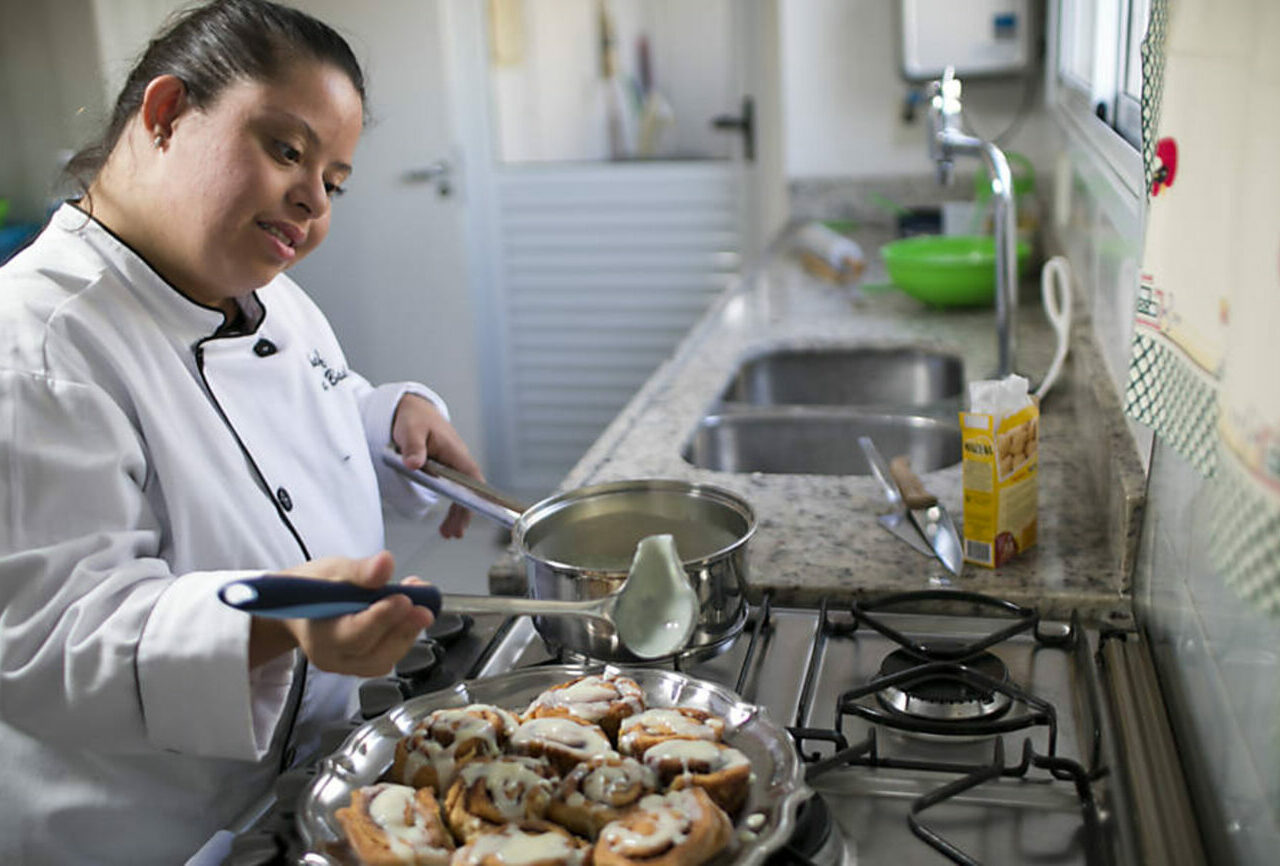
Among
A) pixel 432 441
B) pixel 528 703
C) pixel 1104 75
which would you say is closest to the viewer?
pixel 528 703

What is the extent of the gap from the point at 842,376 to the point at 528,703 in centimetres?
136

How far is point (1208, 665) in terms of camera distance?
2.55 ft

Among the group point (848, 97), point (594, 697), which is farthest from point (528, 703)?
point (848, 97)

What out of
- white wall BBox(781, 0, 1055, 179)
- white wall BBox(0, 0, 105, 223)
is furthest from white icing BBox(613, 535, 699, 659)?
white wall BBox(0, 0, 105, 223)

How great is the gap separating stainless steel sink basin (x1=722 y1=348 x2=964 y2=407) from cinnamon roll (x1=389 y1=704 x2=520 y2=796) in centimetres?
133

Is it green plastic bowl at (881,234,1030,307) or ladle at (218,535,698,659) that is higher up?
ladle at (218,535,698,659)

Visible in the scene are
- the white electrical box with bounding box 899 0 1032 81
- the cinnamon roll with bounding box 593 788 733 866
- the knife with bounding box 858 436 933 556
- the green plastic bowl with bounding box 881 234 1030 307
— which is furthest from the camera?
the white electrical box with bounding box 899 0 1032 81

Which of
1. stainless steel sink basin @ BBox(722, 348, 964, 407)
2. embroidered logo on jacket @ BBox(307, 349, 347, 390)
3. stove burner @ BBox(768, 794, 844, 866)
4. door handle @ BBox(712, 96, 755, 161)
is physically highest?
door handle @ BBox(712, 96, 755, 161)

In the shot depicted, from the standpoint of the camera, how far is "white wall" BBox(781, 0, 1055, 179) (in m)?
2.95

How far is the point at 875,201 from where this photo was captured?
299 centimetres

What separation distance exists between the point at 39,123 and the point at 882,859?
3.82m

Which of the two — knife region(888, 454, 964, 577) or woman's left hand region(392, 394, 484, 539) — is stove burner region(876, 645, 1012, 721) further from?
woman's left hand region(392, 394, 484, 539)

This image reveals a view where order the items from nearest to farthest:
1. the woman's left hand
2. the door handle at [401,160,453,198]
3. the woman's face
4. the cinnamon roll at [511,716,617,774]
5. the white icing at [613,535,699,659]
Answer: the cinnamon roll at [511,716,617,774]
the white icing at [613,535,699,659]
the woman's face
the woman's left hand
the door handle at [401,160,453,198]

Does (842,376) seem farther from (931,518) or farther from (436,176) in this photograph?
(436,176)
